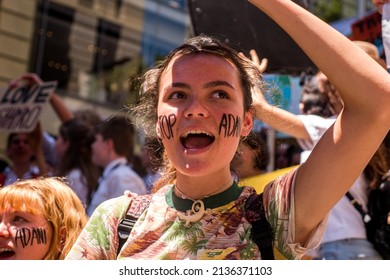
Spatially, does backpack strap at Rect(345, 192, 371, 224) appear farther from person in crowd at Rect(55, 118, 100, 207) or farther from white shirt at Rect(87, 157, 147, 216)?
person in crowd at Rect(55, 118, 100, 207)

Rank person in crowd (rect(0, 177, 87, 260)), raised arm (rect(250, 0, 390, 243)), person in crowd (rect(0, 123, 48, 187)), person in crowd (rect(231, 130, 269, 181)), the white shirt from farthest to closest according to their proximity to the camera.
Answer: person in crowd (rect(0, 123, 48, 187)), the white shirt, person in crowd (rect(0, 177, 87, 260)), person in crowd (rect(231, 130, 269, 181)), raised arm (rect(250, 0, 390, 243))

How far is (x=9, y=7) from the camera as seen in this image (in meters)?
11.2

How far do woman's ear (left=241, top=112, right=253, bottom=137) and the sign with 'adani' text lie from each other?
370 centimetres

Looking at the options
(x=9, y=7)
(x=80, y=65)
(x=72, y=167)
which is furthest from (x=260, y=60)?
(x=80, y=65)

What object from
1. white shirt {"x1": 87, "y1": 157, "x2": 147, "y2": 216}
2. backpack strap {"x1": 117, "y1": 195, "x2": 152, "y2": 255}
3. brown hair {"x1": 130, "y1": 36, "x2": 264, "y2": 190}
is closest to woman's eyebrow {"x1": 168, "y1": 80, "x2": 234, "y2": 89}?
brown hair {"x1": 130, "y1": 36, "x2": 264, "y2": 190}

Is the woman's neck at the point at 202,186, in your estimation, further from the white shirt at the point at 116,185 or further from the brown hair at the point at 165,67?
the white shirt at the point at 116,185

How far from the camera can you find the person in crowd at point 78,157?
5219 millimetres

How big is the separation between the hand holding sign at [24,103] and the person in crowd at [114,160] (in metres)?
0.54

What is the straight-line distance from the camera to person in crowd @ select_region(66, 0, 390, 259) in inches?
71.3

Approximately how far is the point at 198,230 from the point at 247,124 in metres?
0.40

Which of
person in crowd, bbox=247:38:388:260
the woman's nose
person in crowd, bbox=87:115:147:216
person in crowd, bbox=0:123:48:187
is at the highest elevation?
the woman's nose

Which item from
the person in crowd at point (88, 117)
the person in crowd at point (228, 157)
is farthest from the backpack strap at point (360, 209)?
the person in crowd at point (88, 117)

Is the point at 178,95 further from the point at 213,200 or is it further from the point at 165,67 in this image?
the point at 213,200
